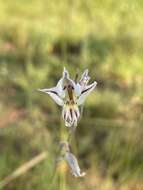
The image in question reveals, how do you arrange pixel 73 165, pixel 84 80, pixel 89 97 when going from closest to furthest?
1. pixel 84 80
2. pixel 73 165
3. pixel 89 97

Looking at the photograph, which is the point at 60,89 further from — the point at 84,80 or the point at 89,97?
the point at 89,97

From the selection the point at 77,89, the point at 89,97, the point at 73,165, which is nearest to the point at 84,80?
the point at 77,89

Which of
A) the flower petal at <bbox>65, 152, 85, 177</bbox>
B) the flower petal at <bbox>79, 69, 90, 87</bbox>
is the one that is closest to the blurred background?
the flower petal at <bbox>79, 69, 90, 87</bbox>

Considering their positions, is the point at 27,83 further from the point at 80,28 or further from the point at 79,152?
the point at 80,28

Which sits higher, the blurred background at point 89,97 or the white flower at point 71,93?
the blurred background at point 89,97

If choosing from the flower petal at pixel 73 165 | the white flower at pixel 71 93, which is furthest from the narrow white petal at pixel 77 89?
the flower petal at pixel 73 165

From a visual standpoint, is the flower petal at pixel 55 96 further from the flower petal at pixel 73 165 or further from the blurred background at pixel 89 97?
the flower petal at pixel 73 165

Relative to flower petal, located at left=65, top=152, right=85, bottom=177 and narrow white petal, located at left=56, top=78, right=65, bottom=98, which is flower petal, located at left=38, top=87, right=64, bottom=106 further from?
flower petal, located at left=65, top=152, right=85, bottom=177
